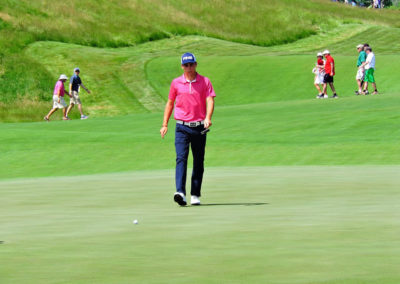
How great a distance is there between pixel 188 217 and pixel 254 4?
8097 centimetres

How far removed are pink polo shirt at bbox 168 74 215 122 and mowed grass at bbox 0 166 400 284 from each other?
52.0 inches

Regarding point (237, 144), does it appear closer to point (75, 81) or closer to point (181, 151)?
point (181, 151)

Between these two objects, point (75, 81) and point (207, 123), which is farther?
point (75, 81)

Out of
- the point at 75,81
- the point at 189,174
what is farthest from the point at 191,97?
the point at 75,81

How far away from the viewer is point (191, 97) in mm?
13391

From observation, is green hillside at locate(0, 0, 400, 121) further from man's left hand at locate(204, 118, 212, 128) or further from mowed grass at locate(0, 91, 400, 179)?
man's left hand at locate(204, 118, 212, 128)

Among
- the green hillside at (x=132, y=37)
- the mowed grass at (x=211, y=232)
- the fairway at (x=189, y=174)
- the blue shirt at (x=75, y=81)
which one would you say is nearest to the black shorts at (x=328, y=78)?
the fairway at (x=189, y=174)

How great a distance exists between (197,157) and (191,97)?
0.96 metres

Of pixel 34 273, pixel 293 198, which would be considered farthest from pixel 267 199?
pixel 34 273

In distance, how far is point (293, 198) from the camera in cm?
1346

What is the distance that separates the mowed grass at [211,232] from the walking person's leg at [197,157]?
423mm

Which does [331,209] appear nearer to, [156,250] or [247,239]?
[247,239]

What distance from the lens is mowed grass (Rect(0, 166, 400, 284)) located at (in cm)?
728

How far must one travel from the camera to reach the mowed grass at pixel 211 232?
728 centimetres
